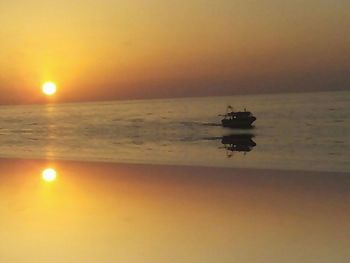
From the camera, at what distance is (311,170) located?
177cm

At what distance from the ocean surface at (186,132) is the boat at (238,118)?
3 centimetres

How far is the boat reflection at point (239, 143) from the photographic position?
1.97 metres

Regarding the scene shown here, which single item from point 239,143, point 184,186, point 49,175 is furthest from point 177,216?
point 49,175

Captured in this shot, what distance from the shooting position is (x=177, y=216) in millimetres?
1688

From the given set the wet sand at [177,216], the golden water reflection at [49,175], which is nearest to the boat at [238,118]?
the wet sand at [177,216]

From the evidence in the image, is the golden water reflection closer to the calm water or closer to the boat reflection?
the calm water

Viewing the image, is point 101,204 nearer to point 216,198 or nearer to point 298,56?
point 216,198

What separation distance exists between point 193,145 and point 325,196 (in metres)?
0.65

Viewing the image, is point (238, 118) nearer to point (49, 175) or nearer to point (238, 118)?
point (238, 118)

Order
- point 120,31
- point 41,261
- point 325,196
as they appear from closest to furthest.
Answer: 1. point 41,261
2. point 325,196
3. point 120,31

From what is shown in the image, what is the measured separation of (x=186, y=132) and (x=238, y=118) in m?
0.27

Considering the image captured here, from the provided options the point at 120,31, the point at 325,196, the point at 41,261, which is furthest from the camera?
the point at 120,31

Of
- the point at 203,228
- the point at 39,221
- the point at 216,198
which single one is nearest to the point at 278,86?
the point at 216,198

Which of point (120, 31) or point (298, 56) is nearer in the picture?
point (298, 56)
